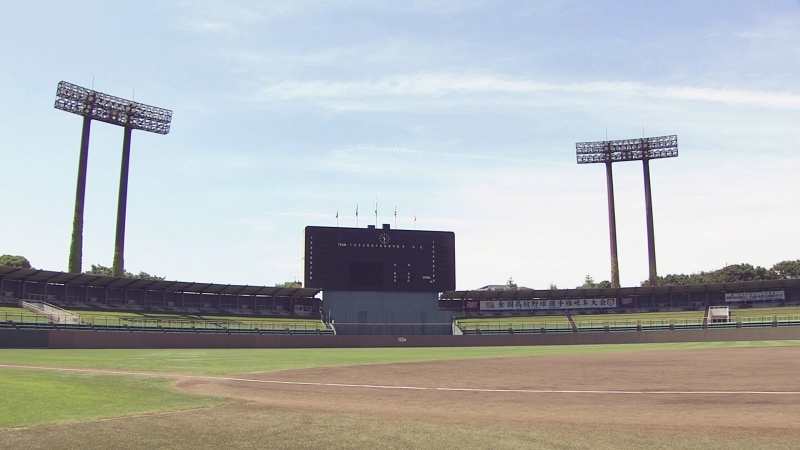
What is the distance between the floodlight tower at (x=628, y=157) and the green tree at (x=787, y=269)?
2350 inches

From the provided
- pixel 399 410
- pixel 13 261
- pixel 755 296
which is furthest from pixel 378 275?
pixel 13 261

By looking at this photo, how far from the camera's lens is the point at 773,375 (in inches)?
856

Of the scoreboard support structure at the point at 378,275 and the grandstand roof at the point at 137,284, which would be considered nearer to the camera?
the grandstand roof at the point at 137,284

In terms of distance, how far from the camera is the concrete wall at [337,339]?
5256 centimetres

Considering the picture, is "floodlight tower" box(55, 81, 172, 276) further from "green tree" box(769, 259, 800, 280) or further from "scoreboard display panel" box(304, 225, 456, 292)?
"green tree" box(769, 259, 800, 280)

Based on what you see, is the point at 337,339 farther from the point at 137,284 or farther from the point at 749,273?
the point at 749,273

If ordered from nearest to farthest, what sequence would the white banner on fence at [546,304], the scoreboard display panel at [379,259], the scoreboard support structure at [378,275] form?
the scoreboard display panel at [379,259] → the scoreboard support structure at [378,275] → the white banner on fence at [546,304]

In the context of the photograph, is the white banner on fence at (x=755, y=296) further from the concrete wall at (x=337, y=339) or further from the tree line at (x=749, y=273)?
the tree line at (x=749, y=273)

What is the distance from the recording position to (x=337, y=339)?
67.3 m

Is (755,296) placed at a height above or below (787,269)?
below

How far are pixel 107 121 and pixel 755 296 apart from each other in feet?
292

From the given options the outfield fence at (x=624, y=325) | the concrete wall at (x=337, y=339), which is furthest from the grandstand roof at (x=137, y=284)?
the outfield fence at (x=624, y=325)

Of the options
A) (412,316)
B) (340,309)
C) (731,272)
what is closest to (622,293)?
(412,316)

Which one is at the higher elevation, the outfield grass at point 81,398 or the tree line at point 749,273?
the tree line at point 749,273
